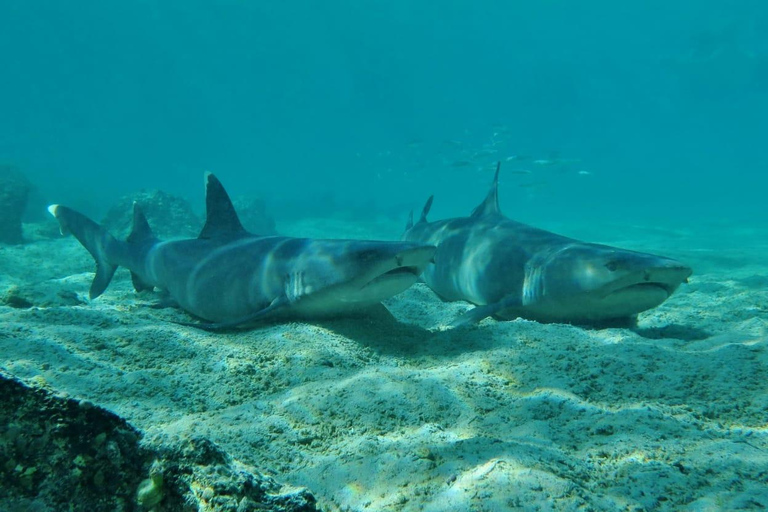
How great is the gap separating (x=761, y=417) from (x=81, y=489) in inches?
117

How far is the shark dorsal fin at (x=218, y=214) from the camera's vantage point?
5023mm

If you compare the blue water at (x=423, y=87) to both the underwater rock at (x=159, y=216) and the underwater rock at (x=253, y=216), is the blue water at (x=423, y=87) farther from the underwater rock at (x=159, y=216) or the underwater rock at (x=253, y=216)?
the underwater rock at (x=159, y=216)

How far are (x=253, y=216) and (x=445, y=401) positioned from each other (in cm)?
2008

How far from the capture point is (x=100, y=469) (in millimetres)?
1250

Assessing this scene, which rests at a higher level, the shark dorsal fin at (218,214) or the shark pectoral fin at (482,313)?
the shark dorsal fin at (218,214)

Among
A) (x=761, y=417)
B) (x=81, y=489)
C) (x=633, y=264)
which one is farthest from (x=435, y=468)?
(x=633, y=264)

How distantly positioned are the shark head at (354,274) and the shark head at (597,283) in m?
1.41

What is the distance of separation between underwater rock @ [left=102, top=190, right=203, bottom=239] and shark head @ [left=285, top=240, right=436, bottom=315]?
1312 cm

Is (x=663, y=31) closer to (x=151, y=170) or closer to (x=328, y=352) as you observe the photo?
(x=328, y=352)

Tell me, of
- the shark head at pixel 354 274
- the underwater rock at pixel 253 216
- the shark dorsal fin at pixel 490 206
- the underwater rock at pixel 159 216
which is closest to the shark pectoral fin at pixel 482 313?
the shark head at pixel 354 274

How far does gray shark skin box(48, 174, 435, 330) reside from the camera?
3623 millimetres

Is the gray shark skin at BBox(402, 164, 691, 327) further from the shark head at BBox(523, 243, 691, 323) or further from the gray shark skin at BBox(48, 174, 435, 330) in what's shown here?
the gray shark skin at BBox(48, 174, 435, 330)

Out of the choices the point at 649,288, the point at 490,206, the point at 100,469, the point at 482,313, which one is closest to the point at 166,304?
the point at 482,313

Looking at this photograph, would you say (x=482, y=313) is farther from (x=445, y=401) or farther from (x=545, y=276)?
(x=445, y=401)
